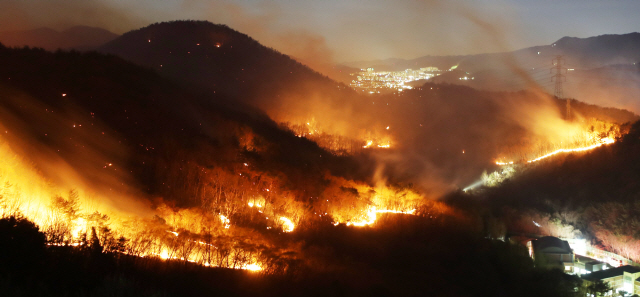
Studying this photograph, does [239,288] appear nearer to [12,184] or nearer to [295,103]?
[12,184]

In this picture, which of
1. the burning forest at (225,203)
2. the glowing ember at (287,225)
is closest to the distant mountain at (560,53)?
the burning forest at (225,203)

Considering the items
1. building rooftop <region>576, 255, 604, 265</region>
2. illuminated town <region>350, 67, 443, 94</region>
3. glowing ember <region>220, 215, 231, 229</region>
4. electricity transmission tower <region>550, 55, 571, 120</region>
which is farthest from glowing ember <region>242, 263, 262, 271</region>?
Answer: illuminated town <region>350, 67, 443, 94</region>

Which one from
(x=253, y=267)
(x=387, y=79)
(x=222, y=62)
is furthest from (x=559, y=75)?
(x=253, y=267)

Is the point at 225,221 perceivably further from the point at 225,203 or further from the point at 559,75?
the point at 559,75

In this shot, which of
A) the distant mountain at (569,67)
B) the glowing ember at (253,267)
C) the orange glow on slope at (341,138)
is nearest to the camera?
the glowing ember at (253,267)

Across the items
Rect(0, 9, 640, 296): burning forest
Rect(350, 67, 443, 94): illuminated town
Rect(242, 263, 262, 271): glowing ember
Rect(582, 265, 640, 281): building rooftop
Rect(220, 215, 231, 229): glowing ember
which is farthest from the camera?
Rect(350, 67, 443, 94): illuminated town

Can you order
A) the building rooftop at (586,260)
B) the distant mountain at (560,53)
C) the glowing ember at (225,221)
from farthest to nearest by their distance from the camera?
the distant mountain at (560,53) → the building rooftop at (586,260) → the glowing ember at (225,221)

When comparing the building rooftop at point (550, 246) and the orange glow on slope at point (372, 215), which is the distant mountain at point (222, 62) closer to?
the orange glow on slope at point (372, 215)

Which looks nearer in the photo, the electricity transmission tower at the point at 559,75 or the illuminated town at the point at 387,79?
the electricity transmission tower at the point at 559,75

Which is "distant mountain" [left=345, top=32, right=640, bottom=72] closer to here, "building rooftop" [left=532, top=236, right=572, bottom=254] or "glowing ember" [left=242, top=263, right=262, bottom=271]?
"building rooftop" [left=532, top=236, right=572, bottom=254]

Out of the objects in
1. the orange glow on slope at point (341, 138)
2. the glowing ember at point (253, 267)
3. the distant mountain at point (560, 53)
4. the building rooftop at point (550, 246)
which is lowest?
the glowing ember at point (253, 267)

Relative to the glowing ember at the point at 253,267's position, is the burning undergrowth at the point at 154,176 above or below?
above

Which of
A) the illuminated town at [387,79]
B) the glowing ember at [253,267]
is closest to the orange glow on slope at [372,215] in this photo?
the glowing ember at [253,267]

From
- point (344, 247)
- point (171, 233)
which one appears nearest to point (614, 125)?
point (344, 247)
